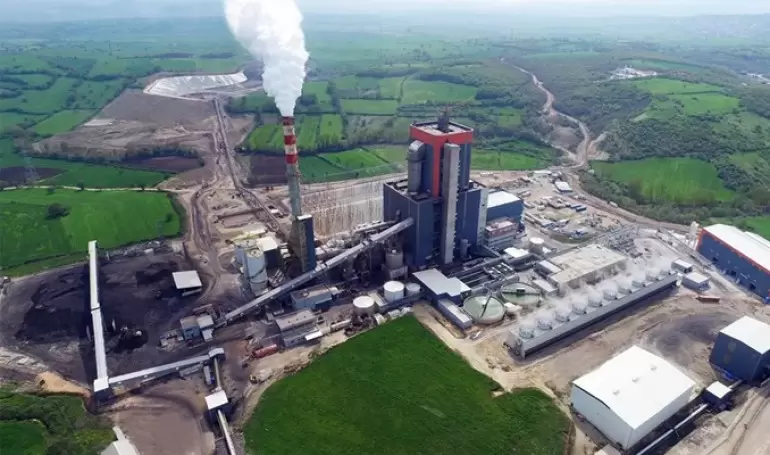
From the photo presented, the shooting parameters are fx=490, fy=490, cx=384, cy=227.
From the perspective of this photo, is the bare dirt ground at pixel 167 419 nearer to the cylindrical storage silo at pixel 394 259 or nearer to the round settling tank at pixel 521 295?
the cylindrical storage silo at pixel 394 259

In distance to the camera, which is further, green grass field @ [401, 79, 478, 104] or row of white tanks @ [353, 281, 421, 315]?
green grass field @ [401, 79, 478, 104]

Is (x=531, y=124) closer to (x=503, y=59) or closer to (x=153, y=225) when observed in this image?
(x=153, y=225)

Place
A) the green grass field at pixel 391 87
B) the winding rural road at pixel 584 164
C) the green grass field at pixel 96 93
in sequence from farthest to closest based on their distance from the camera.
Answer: the green grass field at pixel 391 87, the green grass field at pixel 96 93, the winding rural road at pixel 584 164

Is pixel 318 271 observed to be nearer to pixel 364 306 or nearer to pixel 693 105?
pixel 364 306

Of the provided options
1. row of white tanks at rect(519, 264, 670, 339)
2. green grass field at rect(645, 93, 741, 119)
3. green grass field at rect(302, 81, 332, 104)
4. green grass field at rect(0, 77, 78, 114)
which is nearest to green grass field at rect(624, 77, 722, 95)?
green grass field at rect(645, 93, 741, 119)

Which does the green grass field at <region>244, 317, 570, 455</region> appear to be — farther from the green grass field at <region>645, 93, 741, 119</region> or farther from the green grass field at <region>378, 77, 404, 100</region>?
the green grass field at <region>378, 77, 404, 100</region>

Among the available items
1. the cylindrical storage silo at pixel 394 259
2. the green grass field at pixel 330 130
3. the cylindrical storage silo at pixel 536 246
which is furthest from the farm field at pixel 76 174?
the cylindrical storage silo at pixel 536 246
